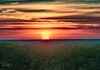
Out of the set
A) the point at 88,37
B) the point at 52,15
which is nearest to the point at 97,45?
the point at 88,37

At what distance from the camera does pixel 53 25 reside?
513 inches

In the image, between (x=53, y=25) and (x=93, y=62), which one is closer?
(x=93, y=62)

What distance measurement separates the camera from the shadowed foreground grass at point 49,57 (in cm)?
834

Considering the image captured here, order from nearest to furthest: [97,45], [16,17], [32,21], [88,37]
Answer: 1. [97,45]
2. [88,37]
3. [32,21]
4. [16,17]

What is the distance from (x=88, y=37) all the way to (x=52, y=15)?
192 inches


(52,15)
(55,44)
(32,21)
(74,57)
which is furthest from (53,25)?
(74,57)

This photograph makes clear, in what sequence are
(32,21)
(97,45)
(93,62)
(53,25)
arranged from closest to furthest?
(93,62) < (97,45) < (53,25) < (32,21)

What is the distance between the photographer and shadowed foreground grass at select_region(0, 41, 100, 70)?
8.34 m

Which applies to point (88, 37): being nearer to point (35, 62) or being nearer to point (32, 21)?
point (35, 62)

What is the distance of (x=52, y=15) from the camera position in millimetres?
15383

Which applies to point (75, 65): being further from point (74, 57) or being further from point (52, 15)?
point (52, 15)

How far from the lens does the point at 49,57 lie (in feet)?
27.8

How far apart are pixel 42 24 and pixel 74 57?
486 cm

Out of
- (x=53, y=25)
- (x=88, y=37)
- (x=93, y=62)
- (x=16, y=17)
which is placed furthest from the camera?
(x=16, y=17)
